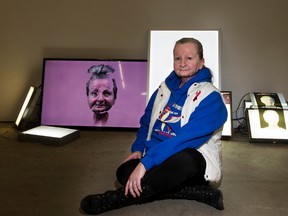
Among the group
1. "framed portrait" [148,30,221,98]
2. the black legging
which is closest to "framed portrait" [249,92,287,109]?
"framed portrait" [148,30,221,98]

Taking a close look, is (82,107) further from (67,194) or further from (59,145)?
(67,194)

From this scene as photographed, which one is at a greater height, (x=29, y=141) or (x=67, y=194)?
(x=29, y=141)

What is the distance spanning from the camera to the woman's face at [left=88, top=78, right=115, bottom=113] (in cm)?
295

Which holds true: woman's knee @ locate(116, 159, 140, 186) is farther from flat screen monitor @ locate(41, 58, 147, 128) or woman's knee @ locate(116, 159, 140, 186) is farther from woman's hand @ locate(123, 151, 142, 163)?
flat screen monitor @ locate(41, 58, 147, 128)

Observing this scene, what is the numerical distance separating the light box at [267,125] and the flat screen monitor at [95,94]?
36.3 inches

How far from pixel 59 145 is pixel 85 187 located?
781mm

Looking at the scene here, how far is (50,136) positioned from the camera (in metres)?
2.46

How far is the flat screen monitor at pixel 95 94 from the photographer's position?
2953 mm

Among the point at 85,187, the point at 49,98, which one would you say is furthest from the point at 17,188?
the point at 49,98

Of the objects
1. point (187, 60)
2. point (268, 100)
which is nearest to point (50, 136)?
Answer: point (187, 60)

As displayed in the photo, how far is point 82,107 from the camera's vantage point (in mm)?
2967

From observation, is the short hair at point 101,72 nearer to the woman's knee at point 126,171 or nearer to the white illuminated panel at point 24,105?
the white illuminated panel at point 24,105

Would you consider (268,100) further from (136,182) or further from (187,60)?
(136,182)

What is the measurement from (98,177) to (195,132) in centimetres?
72
